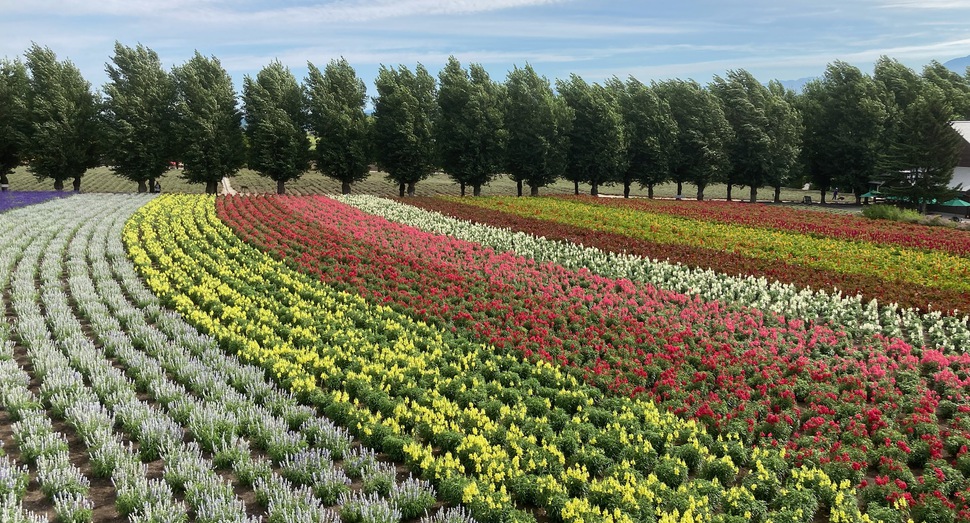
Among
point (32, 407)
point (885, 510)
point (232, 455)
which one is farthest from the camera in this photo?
point (32, 407)

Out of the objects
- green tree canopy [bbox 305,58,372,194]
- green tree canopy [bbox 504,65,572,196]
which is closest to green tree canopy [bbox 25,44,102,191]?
green tree canopy [bbox 305,58,372,194]

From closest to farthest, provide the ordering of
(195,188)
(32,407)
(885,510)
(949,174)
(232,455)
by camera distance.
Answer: (885,510) → (232,455) → (32,407) → (949,174) → (195,188)

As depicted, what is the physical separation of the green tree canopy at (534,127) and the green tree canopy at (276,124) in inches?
696

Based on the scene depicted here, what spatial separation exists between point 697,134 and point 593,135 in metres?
8.98

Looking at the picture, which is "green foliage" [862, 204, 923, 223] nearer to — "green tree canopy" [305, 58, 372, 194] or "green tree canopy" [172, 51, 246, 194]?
"green tree canopy" [305, 58, 372, 194]

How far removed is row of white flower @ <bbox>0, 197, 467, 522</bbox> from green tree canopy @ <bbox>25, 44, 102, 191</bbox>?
40.4m

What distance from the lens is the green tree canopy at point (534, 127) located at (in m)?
50.6

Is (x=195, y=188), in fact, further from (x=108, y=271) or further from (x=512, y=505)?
(x=512, y=505)

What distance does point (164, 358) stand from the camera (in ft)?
36.7

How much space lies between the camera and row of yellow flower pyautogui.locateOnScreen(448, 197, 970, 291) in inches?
773

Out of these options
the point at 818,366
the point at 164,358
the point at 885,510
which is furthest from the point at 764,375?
the point at 164,358

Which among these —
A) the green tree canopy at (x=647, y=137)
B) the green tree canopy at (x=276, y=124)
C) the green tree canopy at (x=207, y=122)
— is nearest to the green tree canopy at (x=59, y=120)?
the green tree canopy at (x=207, y=122)

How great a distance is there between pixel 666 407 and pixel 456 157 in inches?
1715

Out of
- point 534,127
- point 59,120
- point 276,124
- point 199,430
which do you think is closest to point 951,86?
point 534,127
